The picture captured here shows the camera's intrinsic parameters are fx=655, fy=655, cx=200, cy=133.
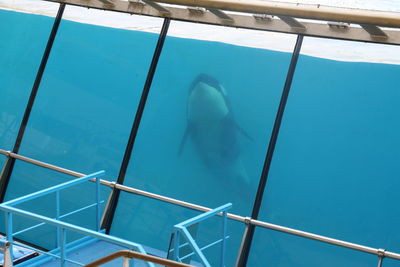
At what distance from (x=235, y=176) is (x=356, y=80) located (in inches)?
53.9

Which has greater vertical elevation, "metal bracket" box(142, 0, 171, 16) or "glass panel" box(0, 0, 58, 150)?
"metal bracket" box(142, 0, 171, 16)

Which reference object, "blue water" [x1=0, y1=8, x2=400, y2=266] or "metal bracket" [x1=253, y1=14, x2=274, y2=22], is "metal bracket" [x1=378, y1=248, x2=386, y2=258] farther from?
"metal bracket" [x1=253, y1=14, x2=274, y2=22]

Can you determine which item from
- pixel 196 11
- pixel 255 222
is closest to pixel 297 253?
pixel 255 222

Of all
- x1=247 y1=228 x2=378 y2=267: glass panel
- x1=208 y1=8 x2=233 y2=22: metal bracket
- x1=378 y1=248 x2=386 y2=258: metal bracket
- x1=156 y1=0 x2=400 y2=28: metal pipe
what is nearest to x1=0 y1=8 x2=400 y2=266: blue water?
x1=247 y1=228 x2=378 y2=267: glass panel

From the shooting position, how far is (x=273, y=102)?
5.98 meters

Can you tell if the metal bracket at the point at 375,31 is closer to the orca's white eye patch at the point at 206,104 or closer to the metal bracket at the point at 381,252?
the orca's white eye patch at the point at 206,104

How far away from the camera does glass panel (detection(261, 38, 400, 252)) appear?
543 centimetres

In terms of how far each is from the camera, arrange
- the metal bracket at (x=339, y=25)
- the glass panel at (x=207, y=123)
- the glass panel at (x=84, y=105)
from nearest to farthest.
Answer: the metal bracket at (x=339, y=25)
the glass panel at (x=207, y=123)
the glass panel at (x=84, y=105)

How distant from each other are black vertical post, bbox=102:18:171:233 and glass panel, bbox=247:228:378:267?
149 cm

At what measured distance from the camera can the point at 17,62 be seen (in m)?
7.27

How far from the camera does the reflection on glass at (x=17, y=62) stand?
7137mm

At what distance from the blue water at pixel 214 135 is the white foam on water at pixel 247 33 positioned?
77 millimetres

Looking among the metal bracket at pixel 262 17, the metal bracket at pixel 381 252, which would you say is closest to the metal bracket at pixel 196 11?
the metal bracket at pixel 262 17

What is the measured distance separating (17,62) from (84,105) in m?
1.09
